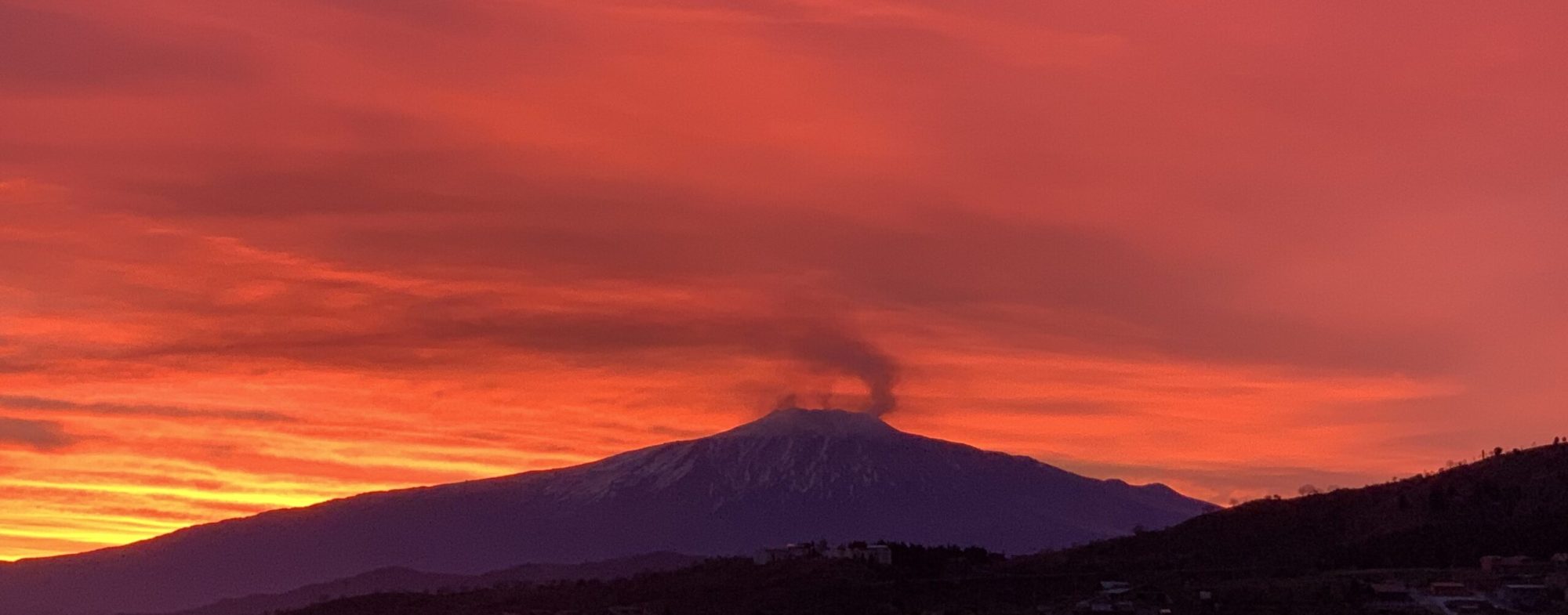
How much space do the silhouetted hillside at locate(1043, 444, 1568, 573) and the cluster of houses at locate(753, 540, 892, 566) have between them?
8604 mm

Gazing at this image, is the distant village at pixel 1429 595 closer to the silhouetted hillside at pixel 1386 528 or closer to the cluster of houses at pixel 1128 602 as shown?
the cluster of houses at pixel 1128 602

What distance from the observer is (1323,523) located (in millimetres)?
109250

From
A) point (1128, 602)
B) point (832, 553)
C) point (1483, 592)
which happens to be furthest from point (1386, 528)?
point (832, 553)

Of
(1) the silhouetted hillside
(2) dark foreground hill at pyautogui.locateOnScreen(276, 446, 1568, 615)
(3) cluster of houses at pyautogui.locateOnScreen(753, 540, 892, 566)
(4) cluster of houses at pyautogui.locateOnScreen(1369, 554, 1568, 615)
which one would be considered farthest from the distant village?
(3) cluster of houses at pyautogui.locateOnScreen(753, 540, 892, 566)

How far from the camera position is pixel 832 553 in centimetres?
11581

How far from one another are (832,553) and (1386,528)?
2927cm

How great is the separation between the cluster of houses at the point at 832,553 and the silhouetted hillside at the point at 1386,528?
339 inches

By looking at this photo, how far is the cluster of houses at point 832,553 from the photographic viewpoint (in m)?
109

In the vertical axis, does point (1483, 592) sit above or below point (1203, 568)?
below

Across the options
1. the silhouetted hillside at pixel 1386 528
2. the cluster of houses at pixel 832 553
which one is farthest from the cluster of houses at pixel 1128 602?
the cluster of houses at pixel 832 553

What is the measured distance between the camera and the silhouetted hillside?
96750 millimetres

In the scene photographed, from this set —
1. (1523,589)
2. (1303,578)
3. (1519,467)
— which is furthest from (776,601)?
(1519,467)

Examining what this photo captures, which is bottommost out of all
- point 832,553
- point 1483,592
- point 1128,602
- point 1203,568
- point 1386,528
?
point 1483,592

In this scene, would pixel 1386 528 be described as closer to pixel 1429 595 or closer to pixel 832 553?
pixel 1429 595
